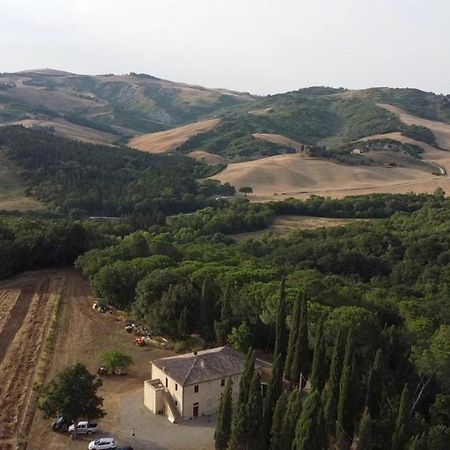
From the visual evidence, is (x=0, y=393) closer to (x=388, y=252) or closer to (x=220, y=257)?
(x=220, y=257)

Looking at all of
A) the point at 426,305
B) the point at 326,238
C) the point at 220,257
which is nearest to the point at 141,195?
the point at 326,238

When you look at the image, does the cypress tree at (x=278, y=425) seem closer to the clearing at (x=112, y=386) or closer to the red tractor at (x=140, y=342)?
the clearing at (x=112, y=386)

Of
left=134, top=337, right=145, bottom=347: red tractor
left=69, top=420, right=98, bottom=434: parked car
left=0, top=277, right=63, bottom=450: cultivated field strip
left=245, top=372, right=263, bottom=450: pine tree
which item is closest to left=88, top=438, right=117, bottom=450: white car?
left=69, top=420, right=98, bottom=434: parked car

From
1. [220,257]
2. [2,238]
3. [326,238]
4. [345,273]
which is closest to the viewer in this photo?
[220,257]

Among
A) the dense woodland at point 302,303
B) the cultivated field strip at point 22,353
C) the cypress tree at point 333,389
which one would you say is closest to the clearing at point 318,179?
the dense woodland at point 302,303

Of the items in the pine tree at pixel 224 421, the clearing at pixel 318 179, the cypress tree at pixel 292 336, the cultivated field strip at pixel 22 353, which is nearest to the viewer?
the pine tree at pixel 224 421

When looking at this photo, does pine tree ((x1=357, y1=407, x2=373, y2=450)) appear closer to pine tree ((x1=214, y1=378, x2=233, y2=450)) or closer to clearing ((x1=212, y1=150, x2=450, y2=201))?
pine tree ((x1=214, y1=378, x2=233, y2=450))
